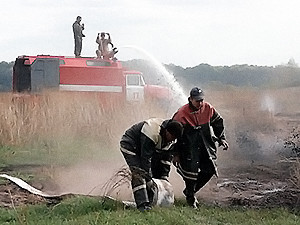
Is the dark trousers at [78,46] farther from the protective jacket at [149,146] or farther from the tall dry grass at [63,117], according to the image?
the protective jacket at [149,146]

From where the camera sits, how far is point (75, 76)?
2028 centimetres

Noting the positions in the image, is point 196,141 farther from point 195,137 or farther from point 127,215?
point 127,215

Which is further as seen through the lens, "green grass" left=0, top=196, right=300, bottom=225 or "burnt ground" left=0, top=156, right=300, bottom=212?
"burnt ground" left=0, top=156, right=300, bottom=212

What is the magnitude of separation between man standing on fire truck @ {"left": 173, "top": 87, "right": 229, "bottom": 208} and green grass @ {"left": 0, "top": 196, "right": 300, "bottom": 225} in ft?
1.41

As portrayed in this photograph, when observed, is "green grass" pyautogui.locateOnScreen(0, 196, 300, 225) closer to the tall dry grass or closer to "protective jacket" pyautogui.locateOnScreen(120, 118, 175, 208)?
"protective jacket" pyautogui.locateOnScreen(120, 118, 175, 208)

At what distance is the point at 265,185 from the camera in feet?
31.0

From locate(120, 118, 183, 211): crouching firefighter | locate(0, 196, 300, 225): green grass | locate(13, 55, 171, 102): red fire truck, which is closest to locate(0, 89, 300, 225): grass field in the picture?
locate(0, 196, 300, 225): green grass

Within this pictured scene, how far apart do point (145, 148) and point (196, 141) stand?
901 mm

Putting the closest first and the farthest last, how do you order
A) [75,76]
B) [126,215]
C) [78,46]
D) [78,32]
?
[126,215]
[78,32]
[75,76]
[78,46]

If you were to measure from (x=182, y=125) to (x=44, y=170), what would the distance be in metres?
4.23

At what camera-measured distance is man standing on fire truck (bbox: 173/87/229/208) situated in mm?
7441

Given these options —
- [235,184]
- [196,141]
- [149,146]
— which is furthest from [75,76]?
[149,146]

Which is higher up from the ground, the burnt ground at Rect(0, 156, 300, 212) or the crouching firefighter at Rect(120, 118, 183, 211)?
the crouching firefighter at Rect(120, 118, 183, 211)

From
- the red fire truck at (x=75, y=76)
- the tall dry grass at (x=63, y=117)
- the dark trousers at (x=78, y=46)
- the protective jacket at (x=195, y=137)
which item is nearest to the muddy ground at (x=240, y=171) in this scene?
the tall dry grass at (x=63, y=117)
